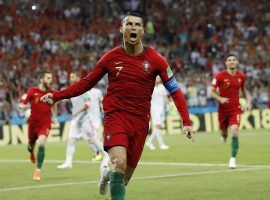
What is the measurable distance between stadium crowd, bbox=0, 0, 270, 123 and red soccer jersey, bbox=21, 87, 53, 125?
14.6 metres

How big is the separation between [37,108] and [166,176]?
381 centimetres

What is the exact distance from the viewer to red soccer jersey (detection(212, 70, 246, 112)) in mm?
19078

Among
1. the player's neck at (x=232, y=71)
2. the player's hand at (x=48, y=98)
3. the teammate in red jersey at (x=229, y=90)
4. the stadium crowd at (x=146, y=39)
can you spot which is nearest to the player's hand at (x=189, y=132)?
the player's hand at (x=48, y=98)

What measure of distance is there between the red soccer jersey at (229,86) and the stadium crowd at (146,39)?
49.8ft

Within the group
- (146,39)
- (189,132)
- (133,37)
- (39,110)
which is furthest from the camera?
(146,39)

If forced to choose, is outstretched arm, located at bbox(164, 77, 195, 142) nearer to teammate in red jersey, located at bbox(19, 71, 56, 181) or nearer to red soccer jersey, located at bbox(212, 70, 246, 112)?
teammate in red jersey, located at bbox(19, 71, 56, 181)

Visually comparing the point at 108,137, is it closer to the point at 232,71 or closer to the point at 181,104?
the point at 181,104

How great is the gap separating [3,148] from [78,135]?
9.50m

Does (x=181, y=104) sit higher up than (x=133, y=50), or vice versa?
(x=133, y=50)

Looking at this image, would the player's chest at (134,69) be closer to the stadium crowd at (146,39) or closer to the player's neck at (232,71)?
the player's neck at (232,71)

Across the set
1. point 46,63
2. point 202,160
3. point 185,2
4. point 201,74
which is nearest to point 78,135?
point 202,160

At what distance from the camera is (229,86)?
19.1 meters

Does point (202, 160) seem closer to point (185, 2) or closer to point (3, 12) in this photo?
point (3, 12)

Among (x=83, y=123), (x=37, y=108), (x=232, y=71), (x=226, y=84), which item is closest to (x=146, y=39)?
(x=83, y=123)
